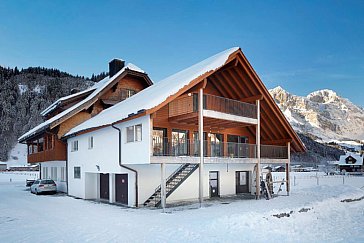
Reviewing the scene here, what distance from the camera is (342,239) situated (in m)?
10.9

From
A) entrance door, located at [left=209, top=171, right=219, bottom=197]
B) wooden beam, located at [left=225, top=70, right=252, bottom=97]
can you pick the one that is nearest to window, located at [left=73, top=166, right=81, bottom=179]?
entrance door, located at [left=209, top=171, right=219, bottom=197]

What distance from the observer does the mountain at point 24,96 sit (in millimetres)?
120062

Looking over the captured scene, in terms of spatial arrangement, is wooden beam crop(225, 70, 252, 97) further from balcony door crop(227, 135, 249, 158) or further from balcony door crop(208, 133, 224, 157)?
balcony door crop(208, 133, 224, 157)

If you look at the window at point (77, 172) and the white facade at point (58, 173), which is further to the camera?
the white facade at point (58, 173)

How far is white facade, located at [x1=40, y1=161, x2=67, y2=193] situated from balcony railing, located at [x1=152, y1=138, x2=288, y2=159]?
12.3 m

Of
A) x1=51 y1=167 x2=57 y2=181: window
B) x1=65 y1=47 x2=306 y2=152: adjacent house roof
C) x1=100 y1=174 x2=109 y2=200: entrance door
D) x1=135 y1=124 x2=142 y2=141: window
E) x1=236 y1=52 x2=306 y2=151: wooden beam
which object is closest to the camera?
x1=65 y1=47 x2=306 y2=152: adjacent house roof

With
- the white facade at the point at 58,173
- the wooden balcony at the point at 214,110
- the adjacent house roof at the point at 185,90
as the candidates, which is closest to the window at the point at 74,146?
the adjacent house roof at the point at 185,90

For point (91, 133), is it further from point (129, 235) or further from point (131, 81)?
point (129, 235)

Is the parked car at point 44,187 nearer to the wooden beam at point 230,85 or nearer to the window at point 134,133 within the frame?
the window at point 134,133

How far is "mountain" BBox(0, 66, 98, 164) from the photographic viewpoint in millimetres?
120062

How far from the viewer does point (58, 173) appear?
3036 cm

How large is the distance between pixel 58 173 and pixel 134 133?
14731 mm

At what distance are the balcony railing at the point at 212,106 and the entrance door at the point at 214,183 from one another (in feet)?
16.4

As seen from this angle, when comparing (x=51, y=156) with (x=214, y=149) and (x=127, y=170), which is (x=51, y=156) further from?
(x=214, y=149)
